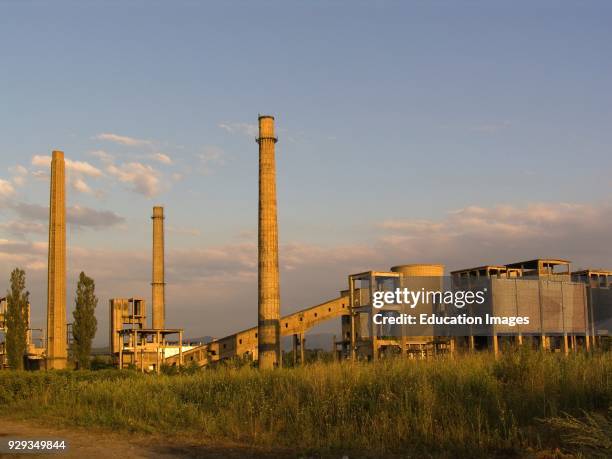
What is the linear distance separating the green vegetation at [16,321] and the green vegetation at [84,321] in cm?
370

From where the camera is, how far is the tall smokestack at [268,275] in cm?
4362

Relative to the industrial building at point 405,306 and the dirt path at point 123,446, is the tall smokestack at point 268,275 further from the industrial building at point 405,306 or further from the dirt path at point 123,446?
the dirt path at point 123,446

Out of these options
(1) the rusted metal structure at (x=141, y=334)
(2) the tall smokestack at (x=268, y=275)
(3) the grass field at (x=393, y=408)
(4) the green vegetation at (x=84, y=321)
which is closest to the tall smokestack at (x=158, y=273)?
(1) the rusted metal structure at (x=141, y=334)

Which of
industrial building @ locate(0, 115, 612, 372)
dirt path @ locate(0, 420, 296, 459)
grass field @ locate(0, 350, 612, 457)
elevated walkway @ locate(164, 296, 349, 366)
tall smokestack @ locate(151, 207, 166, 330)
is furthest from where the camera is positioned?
tall smokestack @ locate(151, 207, 166, 330)

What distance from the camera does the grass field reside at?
418 inches

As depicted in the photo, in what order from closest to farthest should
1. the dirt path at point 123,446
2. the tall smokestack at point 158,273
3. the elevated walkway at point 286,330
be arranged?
1. the dirt path at point 123,446
2. the elevated walkway at point 286,330
3. the tall smokestack at point 158,273

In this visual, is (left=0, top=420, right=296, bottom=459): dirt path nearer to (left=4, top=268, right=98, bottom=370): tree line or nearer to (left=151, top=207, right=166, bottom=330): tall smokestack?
(left=4, top=268, right=98, bottom=370): tree line

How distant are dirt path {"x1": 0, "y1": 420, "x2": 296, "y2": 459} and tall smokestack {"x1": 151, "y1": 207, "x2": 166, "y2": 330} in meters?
50.4

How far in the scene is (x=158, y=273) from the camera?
6594 centimetres

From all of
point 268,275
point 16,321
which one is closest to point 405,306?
point 268,275

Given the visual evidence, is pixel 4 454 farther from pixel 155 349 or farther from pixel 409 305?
pixel 155 349

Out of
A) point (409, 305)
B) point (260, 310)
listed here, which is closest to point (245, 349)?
point (260, 310)

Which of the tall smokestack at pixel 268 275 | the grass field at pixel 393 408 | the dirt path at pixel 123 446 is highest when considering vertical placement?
the tall smokestack at pixel 268 275

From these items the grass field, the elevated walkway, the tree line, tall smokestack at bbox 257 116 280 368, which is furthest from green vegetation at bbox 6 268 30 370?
the grass field
